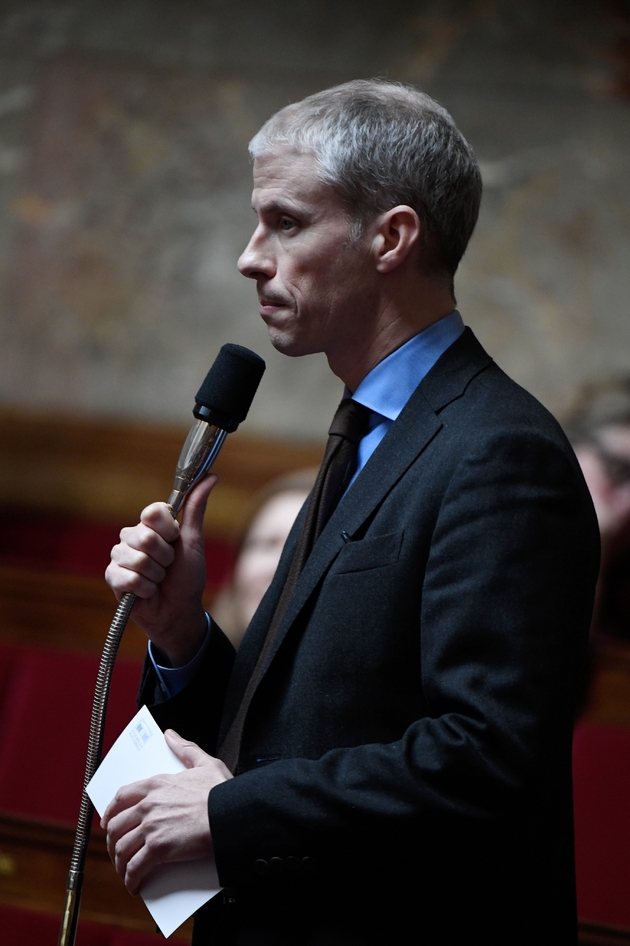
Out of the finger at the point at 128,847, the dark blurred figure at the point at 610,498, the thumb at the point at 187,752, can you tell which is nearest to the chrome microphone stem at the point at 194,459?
the thumb at the point at 187,752

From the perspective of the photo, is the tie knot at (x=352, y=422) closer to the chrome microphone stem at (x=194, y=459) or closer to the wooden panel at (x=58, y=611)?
the chrome microphone stem at (x=194, y=459)

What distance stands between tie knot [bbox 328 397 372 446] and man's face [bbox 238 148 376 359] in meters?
0.10

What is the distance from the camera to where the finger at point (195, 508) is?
149 centimetres

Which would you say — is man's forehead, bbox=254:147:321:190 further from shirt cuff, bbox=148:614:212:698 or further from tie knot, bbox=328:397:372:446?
shirt cuff, bbox=148:614:212:698

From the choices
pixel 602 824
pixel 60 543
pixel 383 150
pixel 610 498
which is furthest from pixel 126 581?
pixel 60 543

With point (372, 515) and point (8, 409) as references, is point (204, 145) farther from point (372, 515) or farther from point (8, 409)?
point (372, 515)

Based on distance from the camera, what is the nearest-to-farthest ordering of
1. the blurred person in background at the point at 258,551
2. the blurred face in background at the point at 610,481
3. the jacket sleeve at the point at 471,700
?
1. the jacket sleeve at the point at 471,700
2. the blurred person in background at the point at 258,551
3. the blurred face in background at the point at 610,481

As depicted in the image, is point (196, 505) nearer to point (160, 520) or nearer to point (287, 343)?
point (160, 520)

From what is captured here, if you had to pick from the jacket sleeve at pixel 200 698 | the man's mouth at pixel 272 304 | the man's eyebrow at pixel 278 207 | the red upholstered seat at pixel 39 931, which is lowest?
the red upholstered seat at pixel 39 931

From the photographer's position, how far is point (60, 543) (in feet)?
15.9

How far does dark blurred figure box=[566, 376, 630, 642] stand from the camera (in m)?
3.93

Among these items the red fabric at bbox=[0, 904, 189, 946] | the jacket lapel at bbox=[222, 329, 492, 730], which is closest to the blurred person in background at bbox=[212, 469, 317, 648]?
the red fabric at bbox=[0, 904, 189, 946]

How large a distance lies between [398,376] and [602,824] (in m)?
1.57

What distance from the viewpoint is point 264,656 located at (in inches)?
54.0
